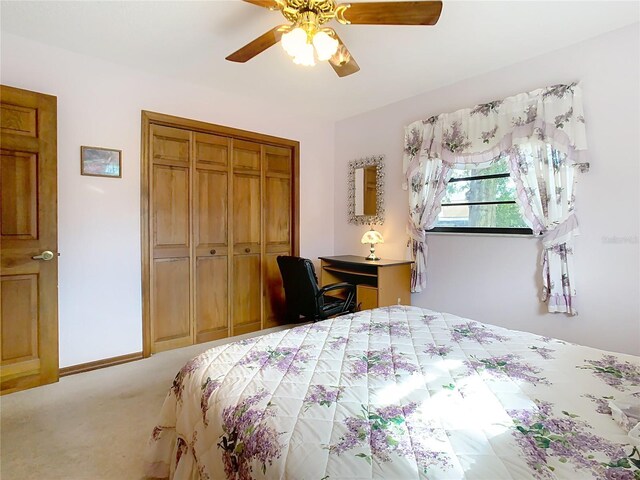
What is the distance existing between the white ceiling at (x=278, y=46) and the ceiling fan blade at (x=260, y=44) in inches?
10.3

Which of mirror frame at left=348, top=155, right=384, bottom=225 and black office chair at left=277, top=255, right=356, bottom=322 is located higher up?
mirror frame at left=348, top=155, right=384, bottom=225

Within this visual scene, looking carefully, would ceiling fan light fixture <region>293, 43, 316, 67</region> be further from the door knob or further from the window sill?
the door knob

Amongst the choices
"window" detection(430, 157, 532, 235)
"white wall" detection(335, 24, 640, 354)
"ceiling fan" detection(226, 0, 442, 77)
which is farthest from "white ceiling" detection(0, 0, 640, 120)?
"window" detection(430, 157, 532, 235)

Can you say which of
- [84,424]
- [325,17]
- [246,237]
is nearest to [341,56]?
[325,17]

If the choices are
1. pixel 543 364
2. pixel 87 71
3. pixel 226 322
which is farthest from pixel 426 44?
pixel 226 322

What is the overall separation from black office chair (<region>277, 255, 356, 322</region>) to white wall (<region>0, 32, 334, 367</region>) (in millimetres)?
1385

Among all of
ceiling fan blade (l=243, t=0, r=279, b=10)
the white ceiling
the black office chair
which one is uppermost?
the white ceiling

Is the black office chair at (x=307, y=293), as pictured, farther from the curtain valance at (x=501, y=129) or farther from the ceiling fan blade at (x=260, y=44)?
the ceiling fan blade at (x=260, y=44)

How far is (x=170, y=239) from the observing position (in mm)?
3201

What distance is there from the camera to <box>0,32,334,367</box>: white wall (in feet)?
8.44

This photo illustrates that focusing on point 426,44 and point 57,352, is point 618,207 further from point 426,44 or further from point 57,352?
point 57,352

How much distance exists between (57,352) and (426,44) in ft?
12.1

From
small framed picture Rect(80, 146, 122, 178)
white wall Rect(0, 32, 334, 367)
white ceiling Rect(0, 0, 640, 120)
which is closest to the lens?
white ceiling Rect(0, 0, 640, 120)

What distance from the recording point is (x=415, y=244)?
3.52m
